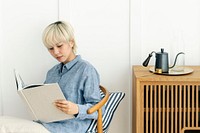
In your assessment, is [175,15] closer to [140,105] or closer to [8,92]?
[140,105]

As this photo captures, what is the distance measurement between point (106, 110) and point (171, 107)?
1.27 ft

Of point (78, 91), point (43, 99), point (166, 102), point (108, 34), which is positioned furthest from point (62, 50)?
point (166, 102)

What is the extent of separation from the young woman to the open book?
8 centimetres

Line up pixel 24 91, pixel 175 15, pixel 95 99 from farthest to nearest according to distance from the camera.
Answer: pixel 175 15, pixel 95 99, pixel 24 91

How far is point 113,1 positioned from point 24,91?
1.00 meters

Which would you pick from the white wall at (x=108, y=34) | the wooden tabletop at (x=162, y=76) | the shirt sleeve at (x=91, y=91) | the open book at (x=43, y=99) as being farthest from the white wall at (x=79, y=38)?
the open book at (x=43, y=99)

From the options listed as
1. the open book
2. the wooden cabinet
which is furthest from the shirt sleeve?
the wooden cabinet

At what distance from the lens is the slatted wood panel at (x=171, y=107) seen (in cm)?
268

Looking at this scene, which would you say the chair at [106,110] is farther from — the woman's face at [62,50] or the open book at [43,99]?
the woman's face at [62,50]

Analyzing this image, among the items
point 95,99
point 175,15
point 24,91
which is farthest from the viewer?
point 175,15

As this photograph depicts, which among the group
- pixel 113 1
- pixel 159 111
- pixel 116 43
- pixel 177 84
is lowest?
pixel 159 111

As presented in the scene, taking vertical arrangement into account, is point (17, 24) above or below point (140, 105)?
above

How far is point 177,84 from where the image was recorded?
2660mm

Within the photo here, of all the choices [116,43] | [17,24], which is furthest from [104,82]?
[17,24]
